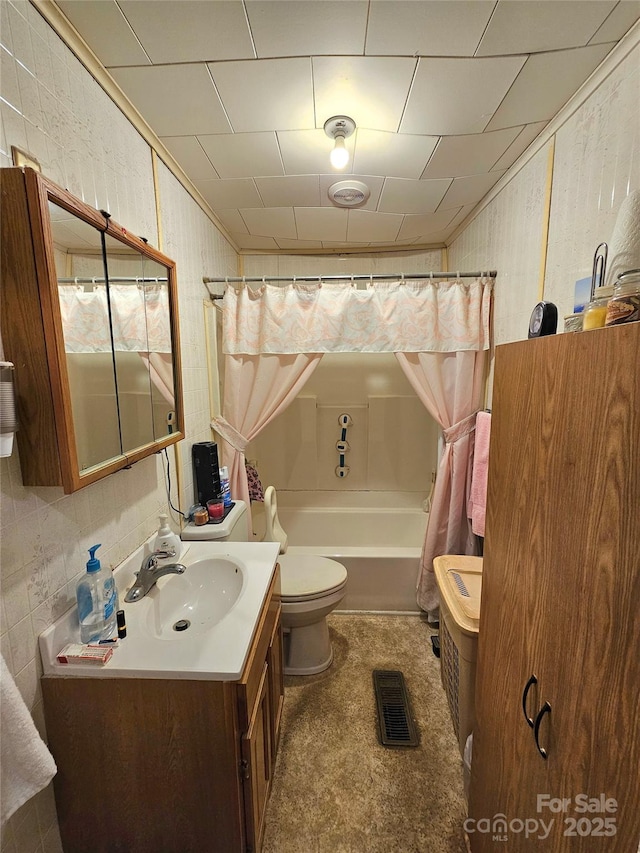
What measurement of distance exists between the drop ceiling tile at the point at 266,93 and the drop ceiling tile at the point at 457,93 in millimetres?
363

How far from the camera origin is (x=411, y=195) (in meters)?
→ 1.89

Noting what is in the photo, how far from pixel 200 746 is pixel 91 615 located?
443 mm

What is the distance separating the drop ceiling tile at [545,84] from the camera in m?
1.06

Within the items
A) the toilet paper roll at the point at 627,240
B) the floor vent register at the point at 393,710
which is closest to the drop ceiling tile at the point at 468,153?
the toilet paper roll at the point at 627,240

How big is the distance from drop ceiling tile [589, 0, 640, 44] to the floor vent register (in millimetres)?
2514

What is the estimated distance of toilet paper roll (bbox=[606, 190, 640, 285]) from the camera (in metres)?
0.72

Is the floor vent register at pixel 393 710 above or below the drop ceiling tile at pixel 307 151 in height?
below

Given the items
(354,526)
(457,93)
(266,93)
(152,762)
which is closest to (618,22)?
(457,93)

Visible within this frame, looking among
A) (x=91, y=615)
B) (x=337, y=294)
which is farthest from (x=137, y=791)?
(x=337, y=294)

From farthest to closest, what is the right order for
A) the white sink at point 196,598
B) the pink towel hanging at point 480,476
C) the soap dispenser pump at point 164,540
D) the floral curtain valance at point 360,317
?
the floral curtain valance at point 360,317, the pink towel hanging at point 480,476, the soap dispenser pump at point 164,540, the white sink at point 196,598

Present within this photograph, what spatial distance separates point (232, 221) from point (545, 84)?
5.45ft

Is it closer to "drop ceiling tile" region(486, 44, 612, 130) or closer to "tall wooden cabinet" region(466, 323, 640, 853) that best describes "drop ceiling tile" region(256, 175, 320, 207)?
"drop ceiling tile" region(486, 44, 612, 130)

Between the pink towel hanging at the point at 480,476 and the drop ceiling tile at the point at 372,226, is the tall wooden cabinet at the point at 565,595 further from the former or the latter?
the drop ceiling tile at the point at 372,226

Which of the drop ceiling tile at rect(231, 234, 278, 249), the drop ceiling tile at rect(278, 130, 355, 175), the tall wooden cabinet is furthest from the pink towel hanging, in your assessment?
the drop ceiling tile at rect(231, 234, 278, 249)
